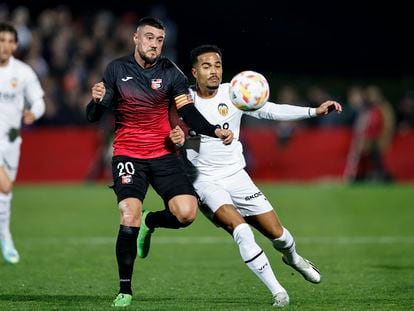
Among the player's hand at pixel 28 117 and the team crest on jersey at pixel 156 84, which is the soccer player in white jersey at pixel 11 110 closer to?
the player's hand at pixel 28 117

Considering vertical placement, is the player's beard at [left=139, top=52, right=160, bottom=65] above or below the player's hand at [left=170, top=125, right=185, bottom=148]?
above

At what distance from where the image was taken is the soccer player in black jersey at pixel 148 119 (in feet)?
30.1

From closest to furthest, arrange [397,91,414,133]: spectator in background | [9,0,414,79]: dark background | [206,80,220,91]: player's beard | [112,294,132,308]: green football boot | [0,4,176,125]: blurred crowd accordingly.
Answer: [112,294,132,308]: green football boot, [206,80,220,91]: player's beard, [0,4,176,125]: blurred crowd, [397,91,414,133]: spectator in background, [9,0,414,79]: dark background

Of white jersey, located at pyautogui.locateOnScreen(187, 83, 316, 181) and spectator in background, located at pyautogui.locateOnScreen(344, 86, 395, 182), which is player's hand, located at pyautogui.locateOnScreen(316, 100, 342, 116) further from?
spectator in background, located at pyautogui.locateOnScreen(344, 86, 395, 182)

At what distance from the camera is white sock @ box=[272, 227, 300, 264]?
31.7 feet

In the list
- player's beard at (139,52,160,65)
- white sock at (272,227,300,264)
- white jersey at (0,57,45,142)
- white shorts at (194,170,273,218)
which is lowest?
white sock at (272,227,300,264)

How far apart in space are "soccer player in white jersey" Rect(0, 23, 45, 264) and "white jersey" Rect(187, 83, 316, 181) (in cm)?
327

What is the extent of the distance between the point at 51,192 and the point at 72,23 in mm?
5272

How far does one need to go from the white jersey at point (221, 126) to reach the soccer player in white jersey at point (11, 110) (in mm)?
3270

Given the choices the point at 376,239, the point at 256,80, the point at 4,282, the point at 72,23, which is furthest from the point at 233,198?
the point at 72,23

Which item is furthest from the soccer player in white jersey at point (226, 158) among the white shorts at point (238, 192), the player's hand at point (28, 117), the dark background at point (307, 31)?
the dark background at point (307, 31)

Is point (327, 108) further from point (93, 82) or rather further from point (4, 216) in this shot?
point (93, 82)

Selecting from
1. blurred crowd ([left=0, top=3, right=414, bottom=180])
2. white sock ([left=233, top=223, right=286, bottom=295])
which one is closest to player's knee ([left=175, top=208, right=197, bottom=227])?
white sock ([left=233, top=223, right=286, bottom=295])

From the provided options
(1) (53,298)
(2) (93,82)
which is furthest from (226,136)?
(2) (93,82)
